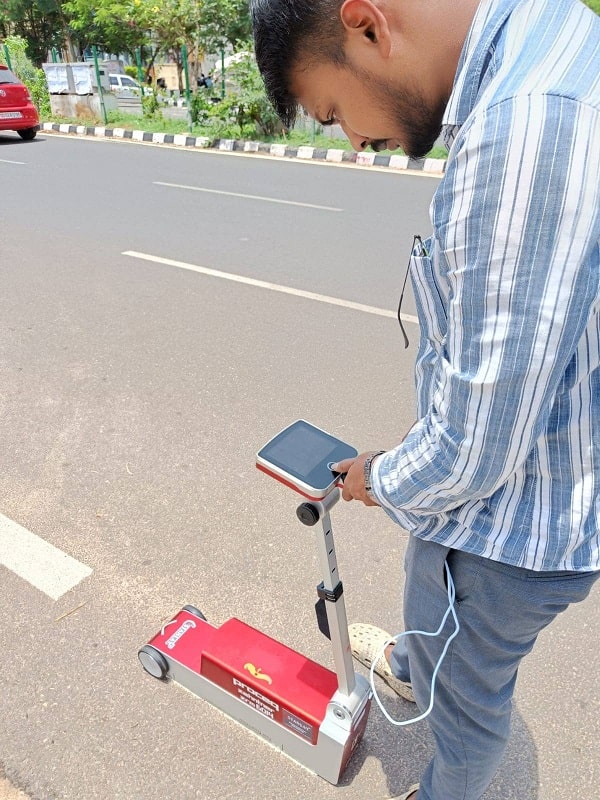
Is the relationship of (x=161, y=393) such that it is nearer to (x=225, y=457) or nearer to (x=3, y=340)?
(x=225, y=457)

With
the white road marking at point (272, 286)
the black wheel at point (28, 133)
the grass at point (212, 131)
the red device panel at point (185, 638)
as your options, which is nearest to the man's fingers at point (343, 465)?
the red device panel at point (185, 638)

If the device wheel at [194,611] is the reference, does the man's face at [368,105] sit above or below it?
above

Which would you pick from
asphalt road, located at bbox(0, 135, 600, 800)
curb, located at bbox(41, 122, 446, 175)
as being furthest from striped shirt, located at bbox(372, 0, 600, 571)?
curb, located at bbox(41, 122, 446, 175)

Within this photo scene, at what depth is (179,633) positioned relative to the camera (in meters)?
1.90

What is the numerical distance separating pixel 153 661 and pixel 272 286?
3363 millimetres

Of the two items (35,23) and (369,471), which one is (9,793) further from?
(35,23)

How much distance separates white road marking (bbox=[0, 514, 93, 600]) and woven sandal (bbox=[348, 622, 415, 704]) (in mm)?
991

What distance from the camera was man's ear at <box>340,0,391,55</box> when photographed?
846mm

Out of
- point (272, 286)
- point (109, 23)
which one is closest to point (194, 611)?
point (272, 286)

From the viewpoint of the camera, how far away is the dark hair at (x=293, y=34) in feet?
2.88

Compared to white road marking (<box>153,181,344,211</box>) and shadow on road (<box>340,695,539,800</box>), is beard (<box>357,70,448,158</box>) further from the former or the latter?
white road marking (<box>153,181,344,211</box>)

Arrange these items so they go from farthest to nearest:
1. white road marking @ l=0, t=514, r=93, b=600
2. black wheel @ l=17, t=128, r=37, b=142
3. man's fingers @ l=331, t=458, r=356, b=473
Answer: black wheel @ l=17, t=128, r=37, b=142, white road marking @ l=0, t=514, r=93, b=600, man's fingers @ l=331, t=458, r=356, b=473

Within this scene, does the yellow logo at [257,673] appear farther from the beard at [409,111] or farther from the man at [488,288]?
the beard at [409,111]

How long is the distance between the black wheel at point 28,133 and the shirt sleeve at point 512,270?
15134mm
